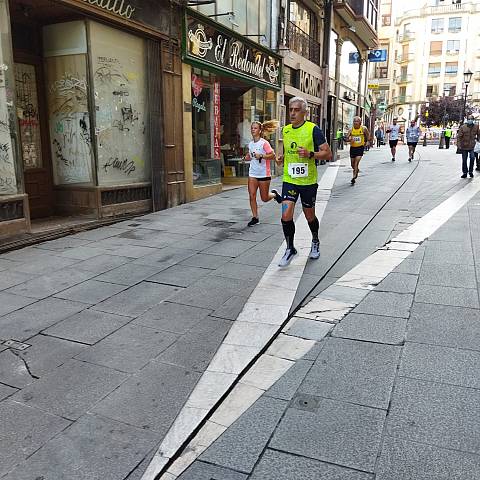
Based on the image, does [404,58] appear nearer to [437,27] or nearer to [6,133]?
[437,27]

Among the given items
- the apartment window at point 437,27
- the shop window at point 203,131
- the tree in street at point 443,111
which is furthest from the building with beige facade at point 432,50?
the shop window at point 203,131

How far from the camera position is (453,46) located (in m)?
73.2

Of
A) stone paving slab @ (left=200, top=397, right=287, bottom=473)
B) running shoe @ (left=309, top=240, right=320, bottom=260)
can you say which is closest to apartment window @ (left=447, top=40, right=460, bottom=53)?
running shoe @ (left=309, top=240, right=320, bottom=260)

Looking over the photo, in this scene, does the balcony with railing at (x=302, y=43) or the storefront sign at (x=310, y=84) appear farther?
the storefront sign at (x=310, y=84)

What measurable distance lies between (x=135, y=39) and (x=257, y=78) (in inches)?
246

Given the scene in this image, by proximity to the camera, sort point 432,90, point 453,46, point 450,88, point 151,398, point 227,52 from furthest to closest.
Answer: point 432,90 → point 453,46 → point 450,88 → point 227,52 → point 151,398

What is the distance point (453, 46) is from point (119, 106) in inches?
3044

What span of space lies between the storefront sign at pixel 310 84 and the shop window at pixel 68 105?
1226 cm

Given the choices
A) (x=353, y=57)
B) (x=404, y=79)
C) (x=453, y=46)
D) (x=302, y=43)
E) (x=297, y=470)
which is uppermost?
(x=453, y=46)

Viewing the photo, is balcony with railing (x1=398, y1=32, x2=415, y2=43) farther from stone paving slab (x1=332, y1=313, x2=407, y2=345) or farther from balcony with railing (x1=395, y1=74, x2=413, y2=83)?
stone paving slab (x1=332, y1=313, x2=407, y2=345)

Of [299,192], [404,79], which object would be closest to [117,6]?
[299,192]

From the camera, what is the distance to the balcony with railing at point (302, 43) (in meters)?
18.0

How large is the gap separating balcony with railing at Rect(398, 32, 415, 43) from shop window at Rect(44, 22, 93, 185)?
7676 centimetres

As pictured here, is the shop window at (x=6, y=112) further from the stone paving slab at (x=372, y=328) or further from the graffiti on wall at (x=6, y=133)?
the stone paving slab at (x=372, y=328)
